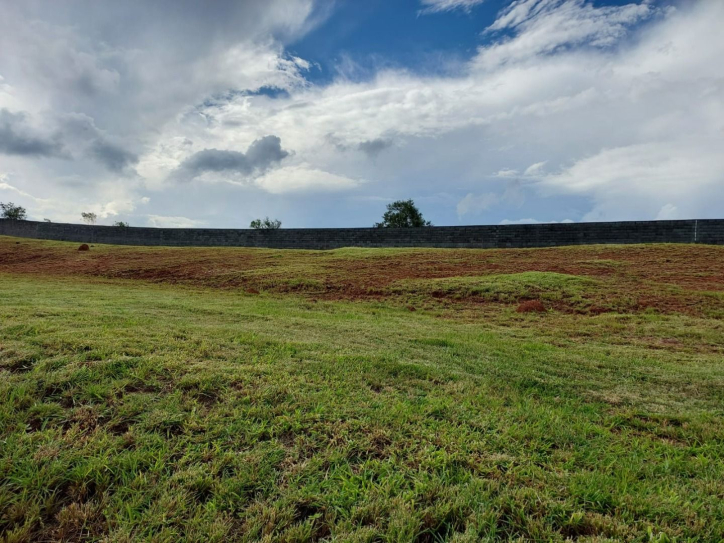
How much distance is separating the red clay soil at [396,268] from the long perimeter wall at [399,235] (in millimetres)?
2718

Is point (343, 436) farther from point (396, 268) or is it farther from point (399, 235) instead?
point (399, 235)

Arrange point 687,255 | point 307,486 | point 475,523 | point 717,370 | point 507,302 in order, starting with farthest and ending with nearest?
point 687,255, point 507,302, point 717,370, point 307,486, point 475,523

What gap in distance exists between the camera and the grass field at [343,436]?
A: 201 cm

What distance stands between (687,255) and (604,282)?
8.59 metres

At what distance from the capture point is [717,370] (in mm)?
5332

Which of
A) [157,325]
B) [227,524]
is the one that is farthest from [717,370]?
[157,325]

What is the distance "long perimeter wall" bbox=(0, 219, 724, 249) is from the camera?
21.5 m

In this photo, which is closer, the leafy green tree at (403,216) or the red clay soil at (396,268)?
the red clay soil at (396,268)

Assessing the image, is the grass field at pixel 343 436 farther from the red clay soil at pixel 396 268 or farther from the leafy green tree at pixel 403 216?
the leafy green tree at pixel 403 216

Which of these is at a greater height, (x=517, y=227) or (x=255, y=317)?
(x=517, y=227)

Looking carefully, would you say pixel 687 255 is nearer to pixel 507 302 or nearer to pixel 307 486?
pixel 507 302

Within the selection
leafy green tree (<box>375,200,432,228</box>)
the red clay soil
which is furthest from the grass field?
leafy green tree (<box>375,200,432,228</box>)

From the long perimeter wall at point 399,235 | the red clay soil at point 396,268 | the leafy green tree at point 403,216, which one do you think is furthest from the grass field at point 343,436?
the leafy green tree at point 403,216

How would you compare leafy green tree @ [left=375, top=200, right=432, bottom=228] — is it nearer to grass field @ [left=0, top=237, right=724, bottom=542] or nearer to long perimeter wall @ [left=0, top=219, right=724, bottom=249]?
long perimeter wall @ [left=0, top=219, right=724, bottom=249]
